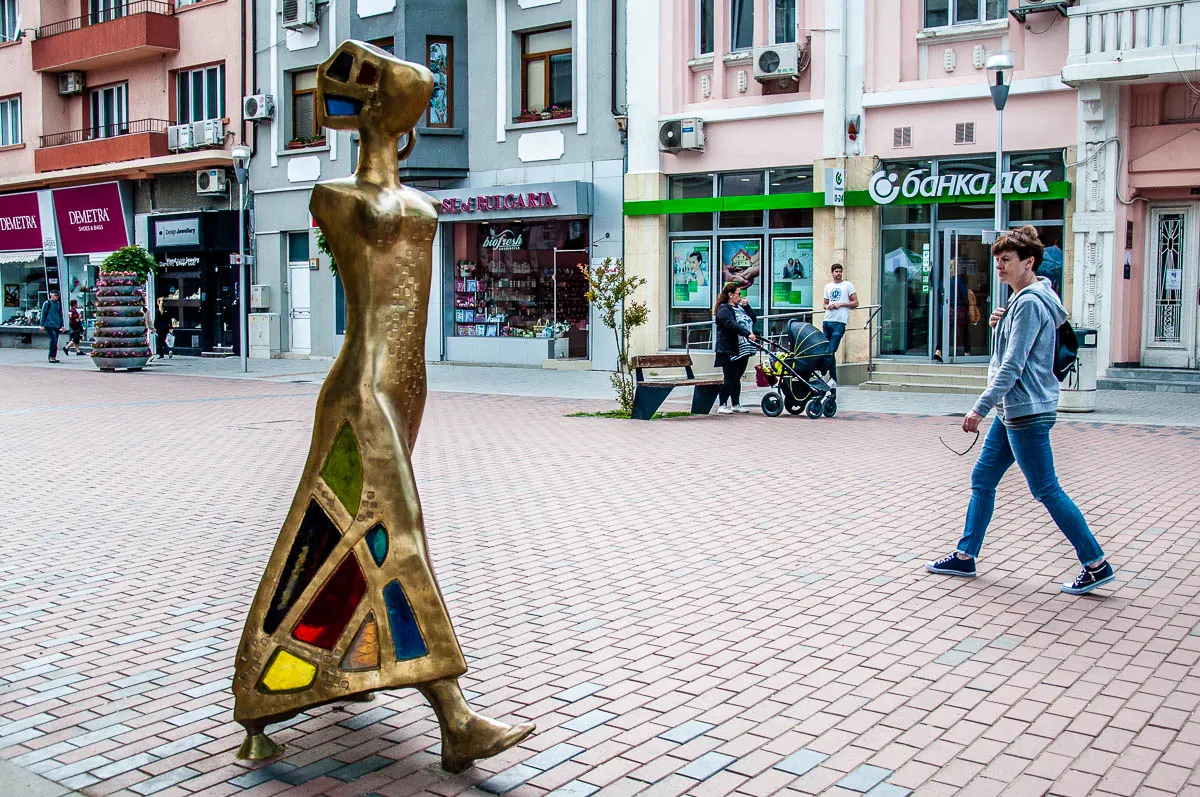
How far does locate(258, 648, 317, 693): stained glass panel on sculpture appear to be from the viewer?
3613 millimetres

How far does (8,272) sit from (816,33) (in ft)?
95.5

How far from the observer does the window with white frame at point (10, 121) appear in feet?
121

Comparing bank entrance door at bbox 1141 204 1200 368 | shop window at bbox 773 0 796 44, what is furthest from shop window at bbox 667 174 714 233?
bank entrance door at bbox 1141 204 1200 368

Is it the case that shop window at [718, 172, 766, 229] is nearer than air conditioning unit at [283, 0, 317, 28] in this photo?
Yes

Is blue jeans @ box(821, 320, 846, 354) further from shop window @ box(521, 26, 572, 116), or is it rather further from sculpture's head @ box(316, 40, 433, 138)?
sculpture's head @ box(316, 40, 433, 138)

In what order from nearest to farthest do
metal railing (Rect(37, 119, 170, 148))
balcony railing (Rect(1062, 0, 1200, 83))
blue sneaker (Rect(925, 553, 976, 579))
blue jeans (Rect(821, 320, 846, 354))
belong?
blue sneaker (Rect(925, 553, 976, 579)) < balcony railing (Rect(1062, 0, 1200, 83)) < blue jeans (Rect(821, 320, 846, 354)) < metal railing (Rect(37, 119, 170, 148))

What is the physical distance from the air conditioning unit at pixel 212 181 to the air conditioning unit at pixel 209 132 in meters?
0.70

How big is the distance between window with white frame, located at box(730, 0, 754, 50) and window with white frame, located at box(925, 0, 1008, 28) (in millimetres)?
3328

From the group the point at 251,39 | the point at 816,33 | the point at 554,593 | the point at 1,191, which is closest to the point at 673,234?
the point at 816,33

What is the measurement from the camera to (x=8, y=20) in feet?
123

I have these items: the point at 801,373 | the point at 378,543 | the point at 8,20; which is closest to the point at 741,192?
the point at 801,373

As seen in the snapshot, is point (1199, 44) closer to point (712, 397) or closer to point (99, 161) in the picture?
point (712, 397)

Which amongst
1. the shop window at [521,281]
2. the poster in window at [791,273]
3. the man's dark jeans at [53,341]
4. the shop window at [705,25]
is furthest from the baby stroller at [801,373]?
the man's dark jeans at [53,341]

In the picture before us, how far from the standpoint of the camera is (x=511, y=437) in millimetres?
12938
